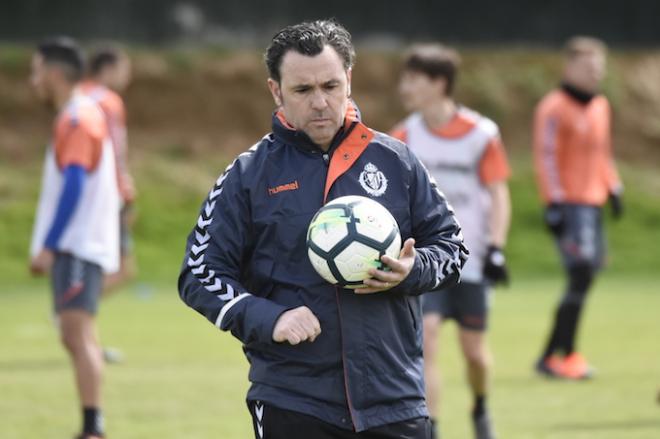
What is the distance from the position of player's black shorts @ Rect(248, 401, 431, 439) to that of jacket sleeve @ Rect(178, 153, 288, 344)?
0.27m

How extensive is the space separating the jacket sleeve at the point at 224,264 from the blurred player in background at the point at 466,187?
143 inches

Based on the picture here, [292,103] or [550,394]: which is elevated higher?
[292,103]

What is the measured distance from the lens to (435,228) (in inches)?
186

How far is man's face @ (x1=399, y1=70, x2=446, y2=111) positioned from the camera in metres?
8.18

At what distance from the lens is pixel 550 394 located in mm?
9969

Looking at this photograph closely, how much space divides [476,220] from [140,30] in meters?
20.3

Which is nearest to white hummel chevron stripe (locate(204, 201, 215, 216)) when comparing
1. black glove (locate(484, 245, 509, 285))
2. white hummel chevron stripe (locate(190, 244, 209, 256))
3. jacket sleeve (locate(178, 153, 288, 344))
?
jacket sleeve (locate(178, 153, 288, 344))

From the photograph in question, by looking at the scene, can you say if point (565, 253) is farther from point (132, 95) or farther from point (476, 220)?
point (132, 95)

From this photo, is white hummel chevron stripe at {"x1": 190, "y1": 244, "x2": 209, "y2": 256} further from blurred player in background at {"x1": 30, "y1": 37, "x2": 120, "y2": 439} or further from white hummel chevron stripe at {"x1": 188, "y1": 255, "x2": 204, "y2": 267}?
blurred player in background at {"x1": 30, "y1": 37, "x2": 120, "y2": 439}

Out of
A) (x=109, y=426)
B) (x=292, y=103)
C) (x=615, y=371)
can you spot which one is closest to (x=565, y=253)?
(x=615, y=371)

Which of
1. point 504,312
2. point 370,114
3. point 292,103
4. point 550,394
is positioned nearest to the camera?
point 292,103

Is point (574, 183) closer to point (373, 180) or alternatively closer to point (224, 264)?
point (373, 180)

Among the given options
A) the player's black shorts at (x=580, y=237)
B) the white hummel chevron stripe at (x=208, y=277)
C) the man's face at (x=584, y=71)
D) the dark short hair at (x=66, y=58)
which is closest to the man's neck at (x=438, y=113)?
the dark short hair at (x=66, y=58)

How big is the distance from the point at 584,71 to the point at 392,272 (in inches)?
296
